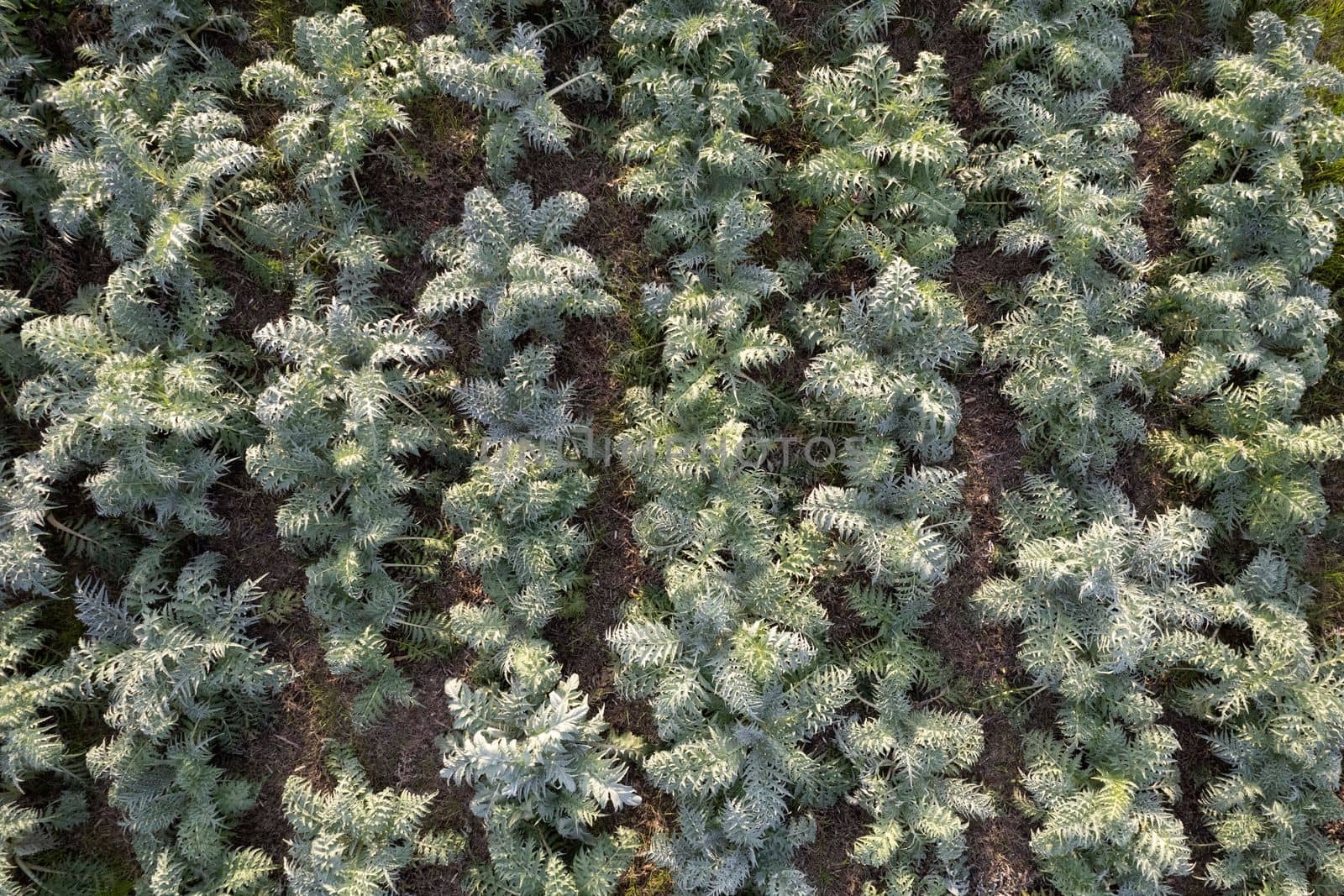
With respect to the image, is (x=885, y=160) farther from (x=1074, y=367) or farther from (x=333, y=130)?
(x=333, y=130)

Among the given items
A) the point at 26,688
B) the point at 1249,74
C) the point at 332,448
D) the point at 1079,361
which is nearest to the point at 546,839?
the point at 332,448

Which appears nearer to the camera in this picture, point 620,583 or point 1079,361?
point 1079,361

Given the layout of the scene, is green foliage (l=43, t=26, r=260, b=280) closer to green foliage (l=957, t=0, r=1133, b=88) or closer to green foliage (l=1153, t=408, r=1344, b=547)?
green foliage (l=957, t=0, r=1133, b=88)

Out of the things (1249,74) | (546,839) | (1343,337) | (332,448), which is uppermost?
(1249,74)

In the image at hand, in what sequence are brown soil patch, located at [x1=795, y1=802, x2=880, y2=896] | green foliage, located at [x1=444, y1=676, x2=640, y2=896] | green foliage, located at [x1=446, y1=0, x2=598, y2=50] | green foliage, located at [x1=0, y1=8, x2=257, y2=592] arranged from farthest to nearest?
brown soil patch, located at [x1=795, y1=802, x2=880, y2=896] → green foliage, located at [x1=446, y1=0, x2=598, y2=50] → green foliage, located at [x1=0, y1=8, x2=257, y2=592] → green foliage, located at [x1=444, y1=676, x2=640, y2=896]

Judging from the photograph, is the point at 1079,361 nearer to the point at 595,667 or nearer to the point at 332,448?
the point at 595,667

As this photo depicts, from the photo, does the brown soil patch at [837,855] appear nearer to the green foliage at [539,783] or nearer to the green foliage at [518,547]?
the green foliage at [539,783]

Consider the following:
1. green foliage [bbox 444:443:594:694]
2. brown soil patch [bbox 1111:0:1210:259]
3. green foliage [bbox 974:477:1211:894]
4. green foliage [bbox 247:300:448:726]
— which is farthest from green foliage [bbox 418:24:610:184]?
green foliage [bbox 974:477:1211:894]
